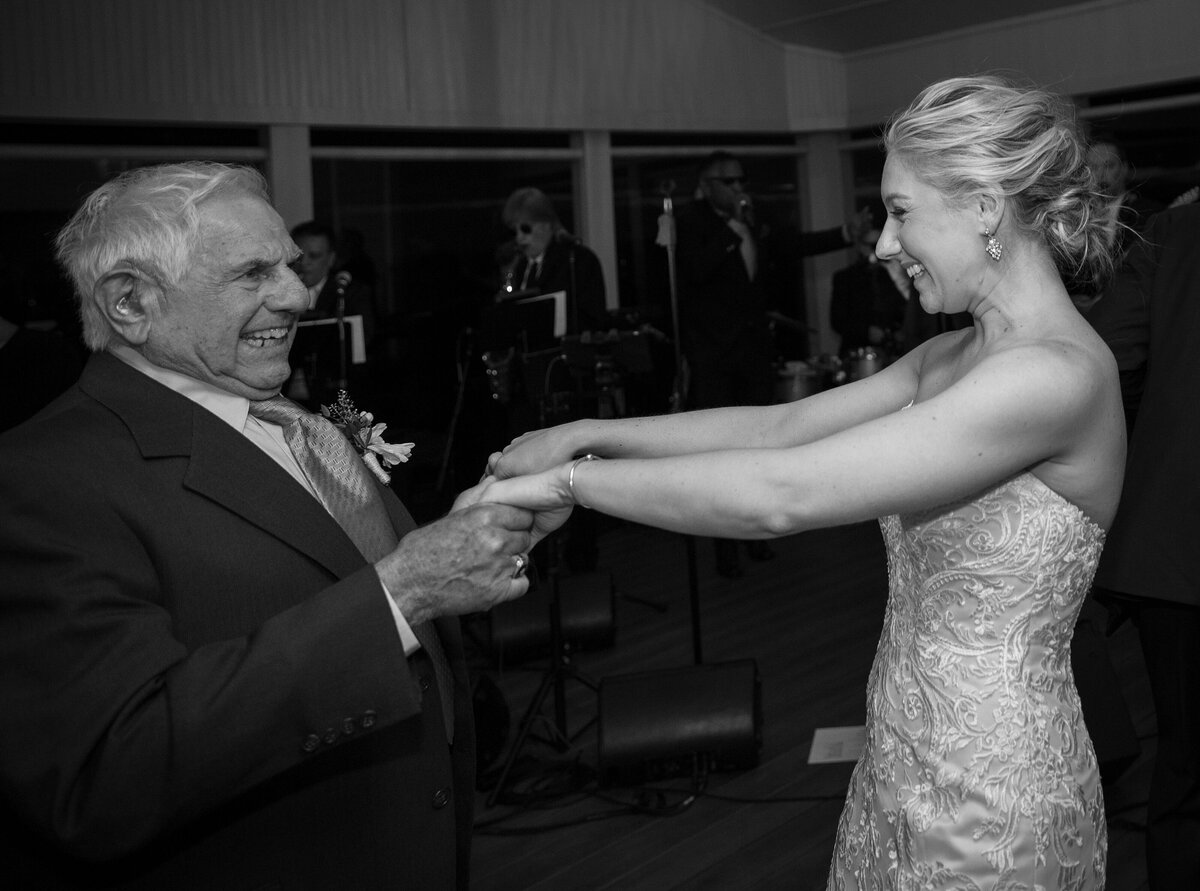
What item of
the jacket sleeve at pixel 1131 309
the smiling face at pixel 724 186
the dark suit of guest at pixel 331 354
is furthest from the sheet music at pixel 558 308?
the jacket sleeve at pixel 1131 309

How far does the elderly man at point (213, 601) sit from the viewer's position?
1.37m

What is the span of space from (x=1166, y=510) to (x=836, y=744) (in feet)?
5.54

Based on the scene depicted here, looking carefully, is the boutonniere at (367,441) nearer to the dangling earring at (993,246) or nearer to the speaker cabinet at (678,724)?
the dangling earring at (993,246)

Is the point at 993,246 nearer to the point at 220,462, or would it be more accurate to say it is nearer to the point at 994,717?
the point at 994,717

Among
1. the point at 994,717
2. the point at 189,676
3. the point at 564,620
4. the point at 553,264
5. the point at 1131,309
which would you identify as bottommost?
the point at 564,620

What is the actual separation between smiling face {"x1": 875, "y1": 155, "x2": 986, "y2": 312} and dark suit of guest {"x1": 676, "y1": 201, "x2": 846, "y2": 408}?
186 inches

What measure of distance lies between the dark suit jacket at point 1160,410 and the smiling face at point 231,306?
183 cm

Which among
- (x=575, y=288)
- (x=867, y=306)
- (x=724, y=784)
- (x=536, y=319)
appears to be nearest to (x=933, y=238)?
(x=724, y=784)

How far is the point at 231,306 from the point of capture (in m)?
1.75

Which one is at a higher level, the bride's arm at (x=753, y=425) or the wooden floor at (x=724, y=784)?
the bride's arm at (x=753, y=425)

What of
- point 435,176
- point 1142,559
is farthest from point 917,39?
point 1142,559

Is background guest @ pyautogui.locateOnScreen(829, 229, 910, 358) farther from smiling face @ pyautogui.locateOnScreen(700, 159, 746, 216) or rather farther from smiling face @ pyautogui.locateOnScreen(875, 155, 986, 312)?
smiling face @ pyautogui.locateOnScreen(875, 155, 986, 312)

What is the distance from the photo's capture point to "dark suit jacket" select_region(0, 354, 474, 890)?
1362mm

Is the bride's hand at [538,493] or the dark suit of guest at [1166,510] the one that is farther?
the dark suit of guest at [1166,510]
